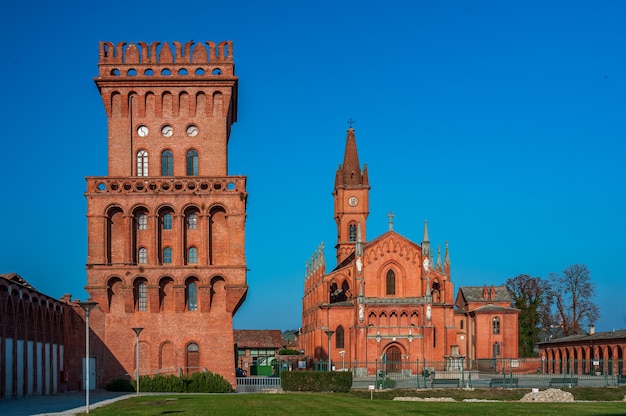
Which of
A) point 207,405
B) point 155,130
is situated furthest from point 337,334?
point 207,405

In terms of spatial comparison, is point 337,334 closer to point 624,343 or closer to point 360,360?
point 360,360

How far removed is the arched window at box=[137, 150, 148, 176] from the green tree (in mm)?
64905

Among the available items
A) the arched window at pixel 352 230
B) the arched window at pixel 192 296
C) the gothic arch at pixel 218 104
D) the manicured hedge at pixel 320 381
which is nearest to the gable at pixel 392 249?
the arched window at pixel 352 230

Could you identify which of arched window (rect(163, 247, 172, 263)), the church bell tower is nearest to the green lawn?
arched window (rect(163, 247, 172, 263))

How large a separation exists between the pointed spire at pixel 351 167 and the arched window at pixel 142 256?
56.5 meters

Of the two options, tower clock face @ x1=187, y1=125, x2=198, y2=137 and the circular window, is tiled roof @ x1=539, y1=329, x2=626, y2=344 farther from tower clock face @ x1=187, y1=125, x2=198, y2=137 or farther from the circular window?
the circular window

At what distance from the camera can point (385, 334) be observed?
8750 cm

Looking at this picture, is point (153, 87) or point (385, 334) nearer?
point (153, 87)

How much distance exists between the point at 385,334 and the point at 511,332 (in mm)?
20197

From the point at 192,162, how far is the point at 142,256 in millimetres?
7791

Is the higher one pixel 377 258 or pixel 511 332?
pixel 377 258

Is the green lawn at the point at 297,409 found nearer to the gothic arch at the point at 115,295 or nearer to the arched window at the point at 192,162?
the gothic arch at the point at 115,295

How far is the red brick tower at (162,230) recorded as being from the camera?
5712 cm

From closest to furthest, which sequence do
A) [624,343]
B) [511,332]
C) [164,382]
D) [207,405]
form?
[207,405], [164,382], [624,343], [511,332]
